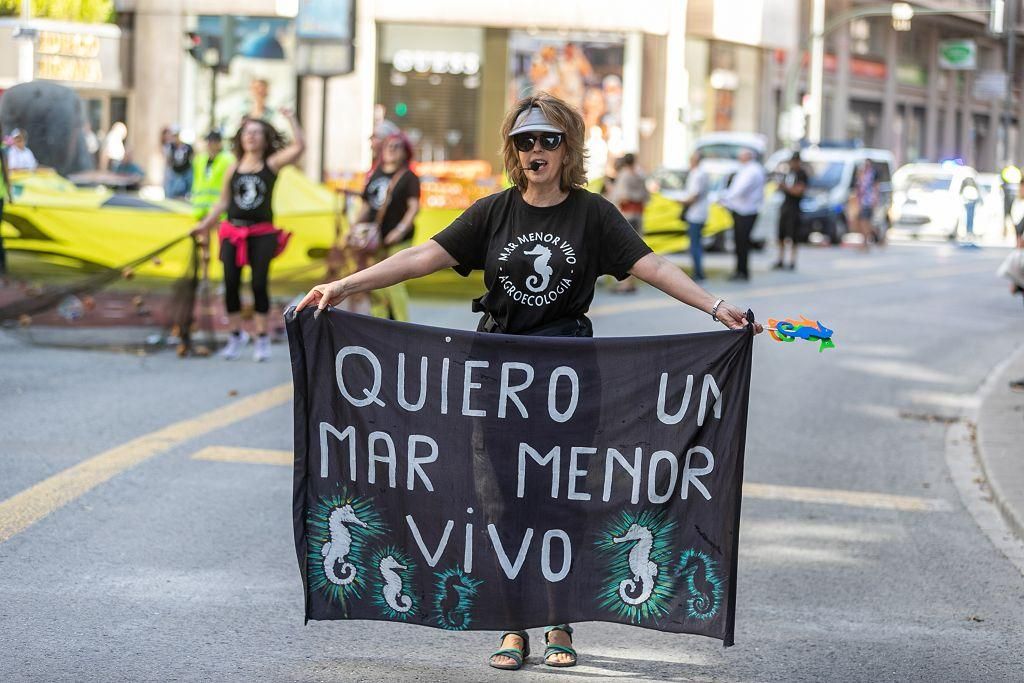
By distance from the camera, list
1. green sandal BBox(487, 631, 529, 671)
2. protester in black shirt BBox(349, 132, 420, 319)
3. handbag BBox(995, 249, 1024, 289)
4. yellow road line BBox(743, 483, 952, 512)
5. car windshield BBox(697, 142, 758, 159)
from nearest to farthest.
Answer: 1. green sandal BBox(487, 631, 529, 671)
2. yellow road line BBox(743, 483, 952, 512)
3. handbag BBox(995, 249, 1024, 289)
4. protester in black shirt BBox(349, 132, 420, 319)
5. car windshield BBox(697, 142, 758, 159)

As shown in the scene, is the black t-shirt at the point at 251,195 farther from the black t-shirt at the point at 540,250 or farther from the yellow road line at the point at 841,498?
the black t-shirt at the point at 540,250

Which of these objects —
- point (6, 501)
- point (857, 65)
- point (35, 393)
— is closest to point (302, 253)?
point (35, 393)

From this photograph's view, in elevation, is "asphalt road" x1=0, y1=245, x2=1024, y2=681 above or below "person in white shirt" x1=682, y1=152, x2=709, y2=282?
below

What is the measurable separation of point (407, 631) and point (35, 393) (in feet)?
18.5

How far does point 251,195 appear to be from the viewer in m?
11.7

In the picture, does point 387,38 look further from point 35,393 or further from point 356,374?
point 356,374

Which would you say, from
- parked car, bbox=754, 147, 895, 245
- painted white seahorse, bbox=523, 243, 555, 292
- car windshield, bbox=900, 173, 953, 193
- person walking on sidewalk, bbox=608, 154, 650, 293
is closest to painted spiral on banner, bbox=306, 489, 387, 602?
painted white seahorse, bbox=523, 243, 555, 292

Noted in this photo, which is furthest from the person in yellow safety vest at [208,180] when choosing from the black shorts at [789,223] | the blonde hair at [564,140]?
the black shorts at [789,223]

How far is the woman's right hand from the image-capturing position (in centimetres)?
502

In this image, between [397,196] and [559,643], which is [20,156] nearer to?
[397,196]

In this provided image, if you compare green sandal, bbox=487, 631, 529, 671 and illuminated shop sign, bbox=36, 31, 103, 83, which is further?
illuminated shop sign, bbox=36, 31, 103, 83

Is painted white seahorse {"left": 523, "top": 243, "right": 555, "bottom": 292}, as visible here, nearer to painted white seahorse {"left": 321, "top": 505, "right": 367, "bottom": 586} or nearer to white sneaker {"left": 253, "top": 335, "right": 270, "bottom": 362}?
painted white seahorse {"left": 321, "top": 505, "right": 367, "bottom": 586}

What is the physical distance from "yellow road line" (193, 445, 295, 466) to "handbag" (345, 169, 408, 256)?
3.53 metres

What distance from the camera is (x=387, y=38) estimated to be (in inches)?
1667
